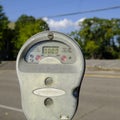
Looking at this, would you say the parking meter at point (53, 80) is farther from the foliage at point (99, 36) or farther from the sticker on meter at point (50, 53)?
the foliage at point (99, 36)

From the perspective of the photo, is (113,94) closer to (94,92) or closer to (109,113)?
(94,92)

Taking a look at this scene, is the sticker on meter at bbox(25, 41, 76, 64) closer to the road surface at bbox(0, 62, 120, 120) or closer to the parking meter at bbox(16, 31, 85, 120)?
the parking meter at bbox(16, 31, 85, 120)

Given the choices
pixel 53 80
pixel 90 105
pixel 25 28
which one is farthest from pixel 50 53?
pixel 25 28

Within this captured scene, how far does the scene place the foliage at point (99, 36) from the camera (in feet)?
207

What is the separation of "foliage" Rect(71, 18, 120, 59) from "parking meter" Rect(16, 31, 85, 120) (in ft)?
195

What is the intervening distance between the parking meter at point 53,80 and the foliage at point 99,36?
59.5 meters

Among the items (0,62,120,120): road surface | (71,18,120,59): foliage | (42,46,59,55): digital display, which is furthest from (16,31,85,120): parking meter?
(71,18,120,59): foliage

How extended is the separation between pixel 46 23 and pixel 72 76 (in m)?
60.8

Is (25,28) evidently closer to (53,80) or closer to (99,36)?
(99,36)

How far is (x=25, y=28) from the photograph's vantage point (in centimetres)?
5494

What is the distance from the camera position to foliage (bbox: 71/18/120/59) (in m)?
63.1

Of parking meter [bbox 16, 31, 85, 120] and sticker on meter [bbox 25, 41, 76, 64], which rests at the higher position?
sticker on meter [bbox 25, 41, 76, 64]

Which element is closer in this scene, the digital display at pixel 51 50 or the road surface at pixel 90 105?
the digital display at pixel 51 50

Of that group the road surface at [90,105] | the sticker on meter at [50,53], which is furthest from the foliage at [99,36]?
the sticker on meter at [50,53]
